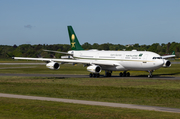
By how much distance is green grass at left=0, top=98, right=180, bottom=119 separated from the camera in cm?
1930

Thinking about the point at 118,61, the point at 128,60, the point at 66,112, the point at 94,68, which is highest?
the point at 128,60

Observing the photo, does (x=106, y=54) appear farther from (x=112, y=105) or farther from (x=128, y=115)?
(x=128, y=115)

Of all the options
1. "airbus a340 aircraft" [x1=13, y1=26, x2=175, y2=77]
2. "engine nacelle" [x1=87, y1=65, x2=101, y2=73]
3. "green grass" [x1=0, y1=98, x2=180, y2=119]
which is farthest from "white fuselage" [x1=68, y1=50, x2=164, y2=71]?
"green grass" [x1=0, y1=98, x2=180, y2=119]

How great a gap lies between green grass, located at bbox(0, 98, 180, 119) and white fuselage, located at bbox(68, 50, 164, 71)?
27755mm

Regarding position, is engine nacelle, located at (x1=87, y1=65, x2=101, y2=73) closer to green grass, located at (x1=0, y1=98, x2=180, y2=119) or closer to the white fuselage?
the white fuselage

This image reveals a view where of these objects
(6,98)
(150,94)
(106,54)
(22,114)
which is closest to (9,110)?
(22,114)

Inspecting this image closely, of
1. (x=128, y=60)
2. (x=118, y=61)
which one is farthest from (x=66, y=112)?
(x=118, y=61)

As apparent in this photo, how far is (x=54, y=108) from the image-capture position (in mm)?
22250

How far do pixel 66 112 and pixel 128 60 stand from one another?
32123mm

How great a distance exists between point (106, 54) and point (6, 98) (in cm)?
3118

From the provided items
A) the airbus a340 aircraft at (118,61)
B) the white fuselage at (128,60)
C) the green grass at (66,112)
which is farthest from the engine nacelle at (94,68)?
the green grass at (66,112)

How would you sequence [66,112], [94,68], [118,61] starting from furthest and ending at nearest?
[118,61] → [94,68] → [66,112]

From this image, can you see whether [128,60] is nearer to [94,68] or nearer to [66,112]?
[94,68]

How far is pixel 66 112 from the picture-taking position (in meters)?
20.9
